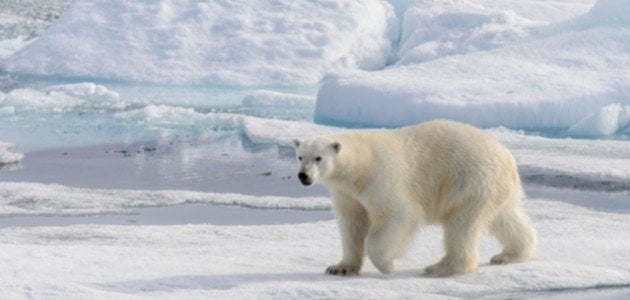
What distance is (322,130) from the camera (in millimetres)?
12750

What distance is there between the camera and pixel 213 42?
59.8 ft

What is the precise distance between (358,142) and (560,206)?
360 centimetres

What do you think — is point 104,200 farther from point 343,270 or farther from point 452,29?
point 452,29

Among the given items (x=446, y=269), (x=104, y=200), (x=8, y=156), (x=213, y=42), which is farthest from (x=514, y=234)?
(x=213, y=42)

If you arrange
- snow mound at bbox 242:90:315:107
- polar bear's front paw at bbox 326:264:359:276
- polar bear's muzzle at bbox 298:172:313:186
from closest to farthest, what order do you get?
polar bear's muzzle at bbox 298:172:313:186, polar bear's front paw at bbox 326:264:359:276, snow mound at bbox 242:90:315:107

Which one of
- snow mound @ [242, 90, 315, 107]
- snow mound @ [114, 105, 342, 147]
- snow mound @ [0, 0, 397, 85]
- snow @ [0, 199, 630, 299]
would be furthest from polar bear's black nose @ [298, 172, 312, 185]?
snow mound @ [0, 0, 397, 85]

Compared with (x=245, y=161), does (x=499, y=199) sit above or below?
above

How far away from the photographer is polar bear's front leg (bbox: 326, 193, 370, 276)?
223 inches

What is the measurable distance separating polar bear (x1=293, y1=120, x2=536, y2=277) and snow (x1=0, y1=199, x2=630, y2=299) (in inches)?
5.5

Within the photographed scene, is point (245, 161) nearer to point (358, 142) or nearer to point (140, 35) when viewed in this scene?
point (358, 142)

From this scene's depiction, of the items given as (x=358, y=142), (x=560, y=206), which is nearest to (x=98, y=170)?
(x=560, y=206)

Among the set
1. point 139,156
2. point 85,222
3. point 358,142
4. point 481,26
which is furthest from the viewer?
point 481,26

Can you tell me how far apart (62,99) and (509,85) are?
6.59 meters

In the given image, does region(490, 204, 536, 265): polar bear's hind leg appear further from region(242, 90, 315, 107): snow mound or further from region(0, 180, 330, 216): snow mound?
region(242, 90, 315, 107): snow mound
